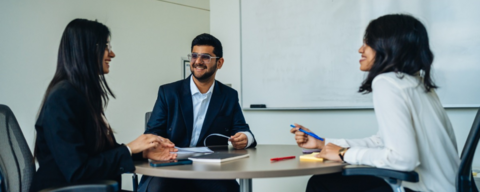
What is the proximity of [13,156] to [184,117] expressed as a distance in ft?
3.37

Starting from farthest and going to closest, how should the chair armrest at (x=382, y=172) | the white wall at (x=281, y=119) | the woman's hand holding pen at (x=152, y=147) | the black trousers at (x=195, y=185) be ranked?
the white wall at (x=281, y=119) < the black trousers at (x=195, y=185) < the woman's hand holding pen at (x=152, y=147) < the chair armrest at (x=382, y=172)

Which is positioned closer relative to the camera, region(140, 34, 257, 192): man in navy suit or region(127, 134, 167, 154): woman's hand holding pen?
region(127, 134, 167, 154): woman's hand holding pen

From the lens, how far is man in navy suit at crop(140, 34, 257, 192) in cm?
237

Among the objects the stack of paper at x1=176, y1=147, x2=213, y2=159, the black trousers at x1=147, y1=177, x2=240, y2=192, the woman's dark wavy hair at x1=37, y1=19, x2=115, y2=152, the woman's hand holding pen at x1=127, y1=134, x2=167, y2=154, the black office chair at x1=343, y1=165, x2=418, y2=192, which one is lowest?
the black trousers at x1=147, y1=177, x2=240, y2=192

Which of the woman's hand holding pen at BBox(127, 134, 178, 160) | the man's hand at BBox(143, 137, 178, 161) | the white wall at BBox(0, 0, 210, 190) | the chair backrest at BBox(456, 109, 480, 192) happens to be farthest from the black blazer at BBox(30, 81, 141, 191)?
the white wall at BBox(0, 0, 210, 190)

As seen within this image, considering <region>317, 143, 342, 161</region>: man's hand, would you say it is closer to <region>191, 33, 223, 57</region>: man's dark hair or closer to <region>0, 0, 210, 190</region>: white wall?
<region>191, 33, 223, 57</region>: man's dark hair

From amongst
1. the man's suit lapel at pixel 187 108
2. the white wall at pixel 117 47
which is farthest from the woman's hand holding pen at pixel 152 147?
the white wall at pixel 117 47

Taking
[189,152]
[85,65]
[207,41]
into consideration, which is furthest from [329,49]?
[85,65]

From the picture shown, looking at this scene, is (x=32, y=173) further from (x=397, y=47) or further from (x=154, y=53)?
(x=154, y=53)

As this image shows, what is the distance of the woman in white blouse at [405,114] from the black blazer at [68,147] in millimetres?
909

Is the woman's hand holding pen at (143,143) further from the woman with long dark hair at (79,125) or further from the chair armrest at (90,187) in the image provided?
the chair armrest at (90,187)

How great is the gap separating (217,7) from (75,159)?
299 centimetres

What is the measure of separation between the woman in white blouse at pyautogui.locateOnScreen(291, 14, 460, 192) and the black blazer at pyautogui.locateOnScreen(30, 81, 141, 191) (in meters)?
0.91

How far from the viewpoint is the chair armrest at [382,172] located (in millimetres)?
1394
